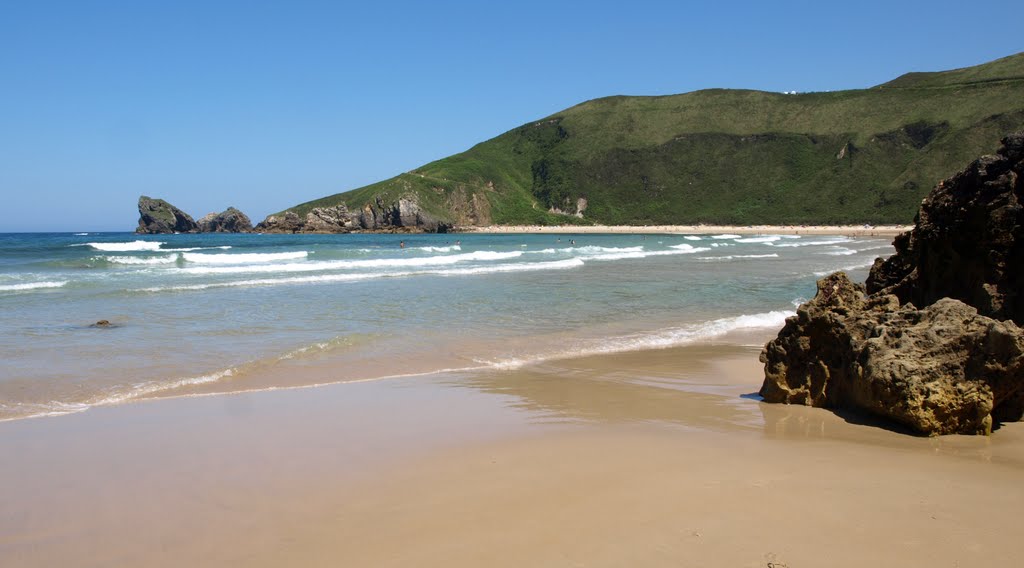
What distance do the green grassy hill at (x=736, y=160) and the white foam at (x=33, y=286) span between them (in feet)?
298

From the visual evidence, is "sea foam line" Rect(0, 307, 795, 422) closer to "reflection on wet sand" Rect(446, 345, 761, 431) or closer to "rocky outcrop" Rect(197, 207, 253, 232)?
"reflection on wet sand" Rect(446, 345, 761, 431)

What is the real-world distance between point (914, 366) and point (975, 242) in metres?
2.98

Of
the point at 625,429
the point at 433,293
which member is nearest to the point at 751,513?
the point at 625,429

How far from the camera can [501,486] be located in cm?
465

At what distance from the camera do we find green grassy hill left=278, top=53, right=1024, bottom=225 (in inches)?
4245

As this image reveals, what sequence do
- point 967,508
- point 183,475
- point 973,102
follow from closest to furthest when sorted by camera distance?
point 967,508 < point 183,475 < point 973,102

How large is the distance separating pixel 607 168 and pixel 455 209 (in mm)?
35259

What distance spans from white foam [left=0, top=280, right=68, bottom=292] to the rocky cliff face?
23118 mm

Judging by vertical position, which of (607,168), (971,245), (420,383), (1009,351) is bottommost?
(420,383)

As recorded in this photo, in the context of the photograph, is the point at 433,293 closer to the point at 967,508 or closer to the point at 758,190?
the point at 967,508

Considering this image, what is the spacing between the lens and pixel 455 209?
124 metres

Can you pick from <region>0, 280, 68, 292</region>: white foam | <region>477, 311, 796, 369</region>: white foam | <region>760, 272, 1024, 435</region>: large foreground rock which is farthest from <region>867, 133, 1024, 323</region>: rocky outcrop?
<region>0, 280, 68, 292</region>: white foam

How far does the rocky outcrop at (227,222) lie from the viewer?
124562 millimetres

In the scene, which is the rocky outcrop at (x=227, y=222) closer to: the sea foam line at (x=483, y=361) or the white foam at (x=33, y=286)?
the white foam at (x=33, y=286)
